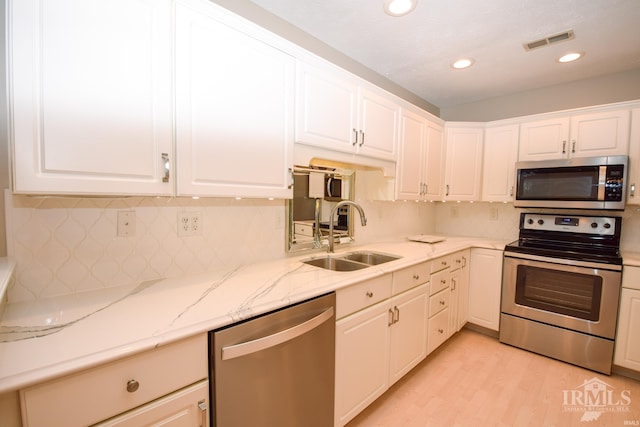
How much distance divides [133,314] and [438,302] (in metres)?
2.15

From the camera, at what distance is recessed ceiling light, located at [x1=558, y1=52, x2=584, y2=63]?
2.19 metres

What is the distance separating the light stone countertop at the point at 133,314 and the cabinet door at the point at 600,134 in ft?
7.59

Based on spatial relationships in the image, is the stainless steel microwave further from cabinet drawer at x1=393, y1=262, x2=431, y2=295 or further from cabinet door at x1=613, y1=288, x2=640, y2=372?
cabinet drawer at x1=393, y1=262, x2=431, y2=295

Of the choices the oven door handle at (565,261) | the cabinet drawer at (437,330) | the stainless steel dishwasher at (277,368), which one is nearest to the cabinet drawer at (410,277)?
the cabinet drawer at (437,330)

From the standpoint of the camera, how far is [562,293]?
2.32m

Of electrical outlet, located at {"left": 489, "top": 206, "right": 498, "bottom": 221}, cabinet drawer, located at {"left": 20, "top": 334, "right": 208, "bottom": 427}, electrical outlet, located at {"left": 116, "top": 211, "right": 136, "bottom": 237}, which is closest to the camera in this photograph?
cabinet drawer, located at {"left": 20, "top": 334, "right": 208, "bottom": 427}

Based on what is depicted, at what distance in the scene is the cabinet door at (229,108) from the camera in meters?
1.17

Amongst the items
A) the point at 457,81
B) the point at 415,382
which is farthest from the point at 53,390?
the point at 457,81

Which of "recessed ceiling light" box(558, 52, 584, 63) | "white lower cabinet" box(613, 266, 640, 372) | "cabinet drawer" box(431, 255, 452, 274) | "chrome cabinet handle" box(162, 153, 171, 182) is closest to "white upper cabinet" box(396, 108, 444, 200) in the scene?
"cabinet drawer" box(431, 255, 452, 274)

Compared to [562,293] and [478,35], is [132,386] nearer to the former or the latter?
[478,35]

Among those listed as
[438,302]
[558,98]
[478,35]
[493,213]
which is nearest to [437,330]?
[438,302]

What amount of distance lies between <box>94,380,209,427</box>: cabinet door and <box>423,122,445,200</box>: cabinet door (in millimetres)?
2433

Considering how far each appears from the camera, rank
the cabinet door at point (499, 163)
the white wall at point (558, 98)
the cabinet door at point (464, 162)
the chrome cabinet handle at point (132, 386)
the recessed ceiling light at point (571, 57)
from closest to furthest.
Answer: the chrome cabinet handle at point (132, 386), the recessed ceiling light at point (571, 57), the white wall at point (558, 98), the cabinet door at point (499, 163), the cabinet door at point (464, 162)

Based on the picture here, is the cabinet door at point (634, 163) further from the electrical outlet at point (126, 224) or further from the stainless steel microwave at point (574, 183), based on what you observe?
the electrical outlet at point (126, 224)
